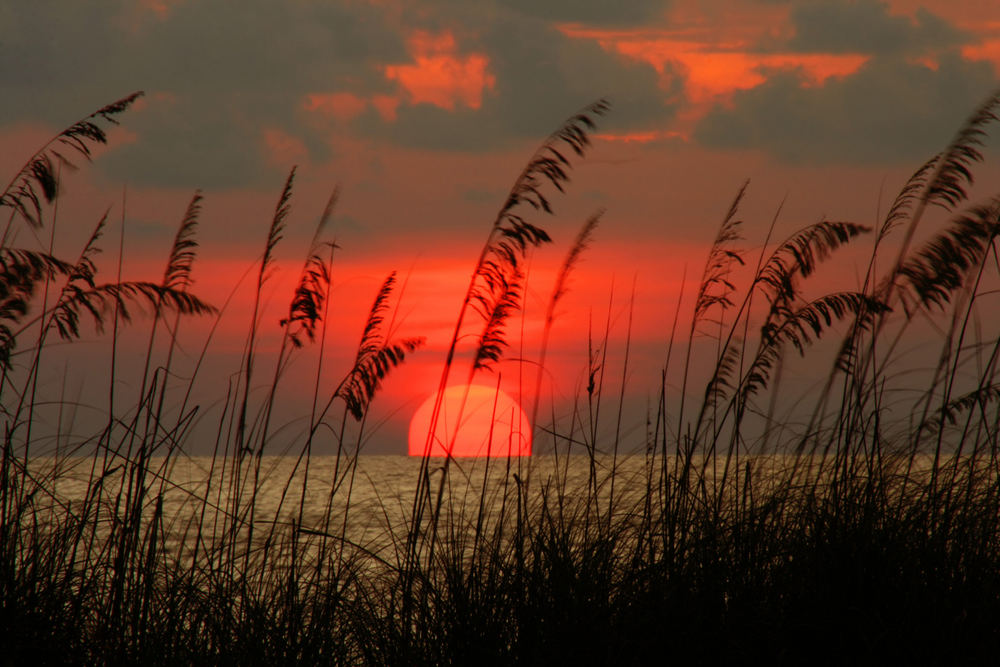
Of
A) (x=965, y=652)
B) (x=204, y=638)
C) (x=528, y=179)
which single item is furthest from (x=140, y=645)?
(x=965, y=652)

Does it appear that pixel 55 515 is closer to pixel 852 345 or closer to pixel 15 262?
pixel 15 262

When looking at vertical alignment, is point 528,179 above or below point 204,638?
above

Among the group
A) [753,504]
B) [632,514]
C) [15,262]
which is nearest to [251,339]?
[15,262]

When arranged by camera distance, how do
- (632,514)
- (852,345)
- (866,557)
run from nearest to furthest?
(866,557)
(632,514)
(852,345)

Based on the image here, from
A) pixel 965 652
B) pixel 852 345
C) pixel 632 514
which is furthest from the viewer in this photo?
pixel 852 345

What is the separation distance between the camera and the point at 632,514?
2.83 meters

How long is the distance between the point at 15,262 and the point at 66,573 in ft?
3.19

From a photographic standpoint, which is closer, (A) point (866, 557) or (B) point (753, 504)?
(A) point (866, 557)

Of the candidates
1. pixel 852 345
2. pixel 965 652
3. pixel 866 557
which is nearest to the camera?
pixel 965 652

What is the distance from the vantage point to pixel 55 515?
3.11m

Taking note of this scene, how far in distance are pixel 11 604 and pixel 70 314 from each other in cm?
89

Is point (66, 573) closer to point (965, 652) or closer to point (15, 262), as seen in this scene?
point (15, 262)

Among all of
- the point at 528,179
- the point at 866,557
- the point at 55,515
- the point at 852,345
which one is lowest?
the point at 55,515

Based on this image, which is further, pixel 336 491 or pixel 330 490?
pixel 330 490
